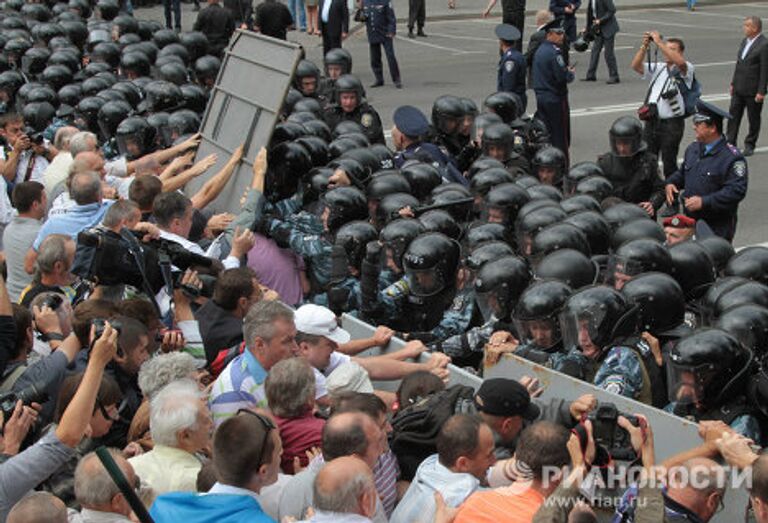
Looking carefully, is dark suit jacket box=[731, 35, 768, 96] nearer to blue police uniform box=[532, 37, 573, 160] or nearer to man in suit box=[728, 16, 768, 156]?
man in suit box=[728, 16, 768, 156]

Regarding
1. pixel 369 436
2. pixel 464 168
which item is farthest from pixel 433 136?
pixel 369 436

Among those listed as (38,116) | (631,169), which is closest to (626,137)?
(631,169)

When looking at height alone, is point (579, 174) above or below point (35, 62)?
above

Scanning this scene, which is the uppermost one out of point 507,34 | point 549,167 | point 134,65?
point 507,34

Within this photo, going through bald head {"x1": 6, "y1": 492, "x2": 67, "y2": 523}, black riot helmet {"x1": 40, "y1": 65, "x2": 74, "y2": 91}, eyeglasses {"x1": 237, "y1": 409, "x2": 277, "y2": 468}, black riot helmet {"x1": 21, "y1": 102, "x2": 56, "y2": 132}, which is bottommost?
black riot helmet {"x1": 21, "y1": 102, "x2": 56, "y2": 132}

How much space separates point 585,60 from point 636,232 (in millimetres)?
15032

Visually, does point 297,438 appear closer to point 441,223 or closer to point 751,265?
point 441,223

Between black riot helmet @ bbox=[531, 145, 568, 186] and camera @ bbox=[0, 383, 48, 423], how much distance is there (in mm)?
5913

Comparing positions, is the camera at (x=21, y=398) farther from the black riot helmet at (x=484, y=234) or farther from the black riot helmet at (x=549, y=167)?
the black riot helmet at (x=549, y=167)

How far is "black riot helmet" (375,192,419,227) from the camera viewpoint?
28.9ft

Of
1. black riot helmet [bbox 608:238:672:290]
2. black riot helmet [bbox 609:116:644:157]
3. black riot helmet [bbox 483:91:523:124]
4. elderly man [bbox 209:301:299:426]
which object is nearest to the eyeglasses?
elderly man [bbox 209:301:299:426]

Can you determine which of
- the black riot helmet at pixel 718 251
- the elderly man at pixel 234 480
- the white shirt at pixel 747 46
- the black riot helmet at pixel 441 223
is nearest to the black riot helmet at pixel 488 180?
the black riot helmet at pixel 441 223

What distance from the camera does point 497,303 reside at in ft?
24.2

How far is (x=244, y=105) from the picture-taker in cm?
962
